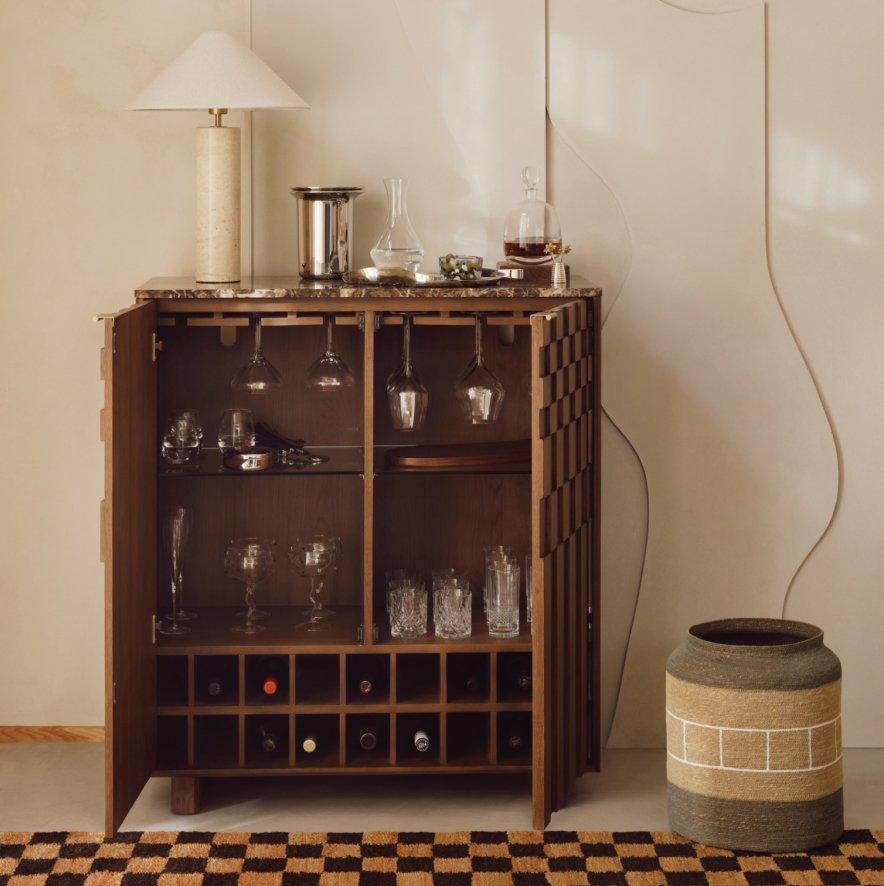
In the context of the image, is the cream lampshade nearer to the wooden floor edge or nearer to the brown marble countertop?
the brown marble countertop

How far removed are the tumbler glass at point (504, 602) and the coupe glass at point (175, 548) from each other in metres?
0.84

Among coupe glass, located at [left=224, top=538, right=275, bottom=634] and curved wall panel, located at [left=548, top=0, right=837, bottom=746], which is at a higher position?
curved wall panel, located at [left=548, top=0, right=837, bottom=746]

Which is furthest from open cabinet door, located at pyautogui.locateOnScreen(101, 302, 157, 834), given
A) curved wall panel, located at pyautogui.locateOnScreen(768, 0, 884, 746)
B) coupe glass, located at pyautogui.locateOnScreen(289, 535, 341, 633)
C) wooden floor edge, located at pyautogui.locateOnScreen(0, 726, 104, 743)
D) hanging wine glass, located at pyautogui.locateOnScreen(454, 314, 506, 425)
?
curved wall panel, located at pyautogui.locateOnScreen(768, 0, 884, 746)

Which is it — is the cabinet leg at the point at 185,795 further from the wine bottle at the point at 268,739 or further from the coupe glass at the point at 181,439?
the coupe glass at the point at 181,439

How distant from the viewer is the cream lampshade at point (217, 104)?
3.49 m

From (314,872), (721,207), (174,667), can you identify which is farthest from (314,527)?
(721,207)

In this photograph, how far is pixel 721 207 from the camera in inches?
154

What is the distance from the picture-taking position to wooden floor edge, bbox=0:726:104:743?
13.5ft

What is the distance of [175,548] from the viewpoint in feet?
12.1

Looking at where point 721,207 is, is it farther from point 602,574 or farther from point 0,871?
point 0,871

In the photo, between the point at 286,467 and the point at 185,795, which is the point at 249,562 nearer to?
the point at 286,467

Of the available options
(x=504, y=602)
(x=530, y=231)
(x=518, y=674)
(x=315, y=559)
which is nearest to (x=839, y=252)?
(x=530, y=231)

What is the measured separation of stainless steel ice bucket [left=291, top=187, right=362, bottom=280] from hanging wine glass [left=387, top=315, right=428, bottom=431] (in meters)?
0.27

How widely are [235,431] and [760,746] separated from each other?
161cm
